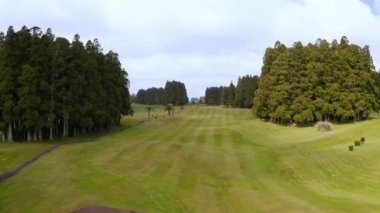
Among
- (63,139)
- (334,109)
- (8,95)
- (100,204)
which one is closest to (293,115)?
(334,109)

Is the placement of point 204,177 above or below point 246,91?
below

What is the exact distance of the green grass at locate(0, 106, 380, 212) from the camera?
106ft

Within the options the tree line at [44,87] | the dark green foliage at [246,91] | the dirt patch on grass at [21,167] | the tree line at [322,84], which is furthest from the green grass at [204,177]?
the dark green foliage at [246,91]

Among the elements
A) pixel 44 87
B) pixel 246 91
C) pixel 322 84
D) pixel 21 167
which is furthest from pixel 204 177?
pixel 246 91

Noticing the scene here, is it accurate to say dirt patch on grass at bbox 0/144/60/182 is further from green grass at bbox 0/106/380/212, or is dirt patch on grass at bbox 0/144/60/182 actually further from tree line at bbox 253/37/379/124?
tree line at bbox 253/37/379/124

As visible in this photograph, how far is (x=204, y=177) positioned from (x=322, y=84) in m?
55.4

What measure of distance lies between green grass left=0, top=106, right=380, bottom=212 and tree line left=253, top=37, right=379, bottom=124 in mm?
21807

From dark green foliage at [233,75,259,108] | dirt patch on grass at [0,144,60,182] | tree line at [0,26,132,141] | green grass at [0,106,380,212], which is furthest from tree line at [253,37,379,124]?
dark green foliage at [233,75,259,108]

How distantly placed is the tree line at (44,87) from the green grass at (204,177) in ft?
21.3

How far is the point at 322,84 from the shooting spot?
91.2 metres

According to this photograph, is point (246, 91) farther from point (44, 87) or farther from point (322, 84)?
point (44, 87)

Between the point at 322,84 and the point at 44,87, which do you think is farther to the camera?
the point at 322,84

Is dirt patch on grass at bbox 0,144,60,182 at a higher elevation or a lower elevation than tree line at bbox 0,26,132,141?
lower

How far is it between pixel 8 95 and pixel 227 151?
2785 centimetres
